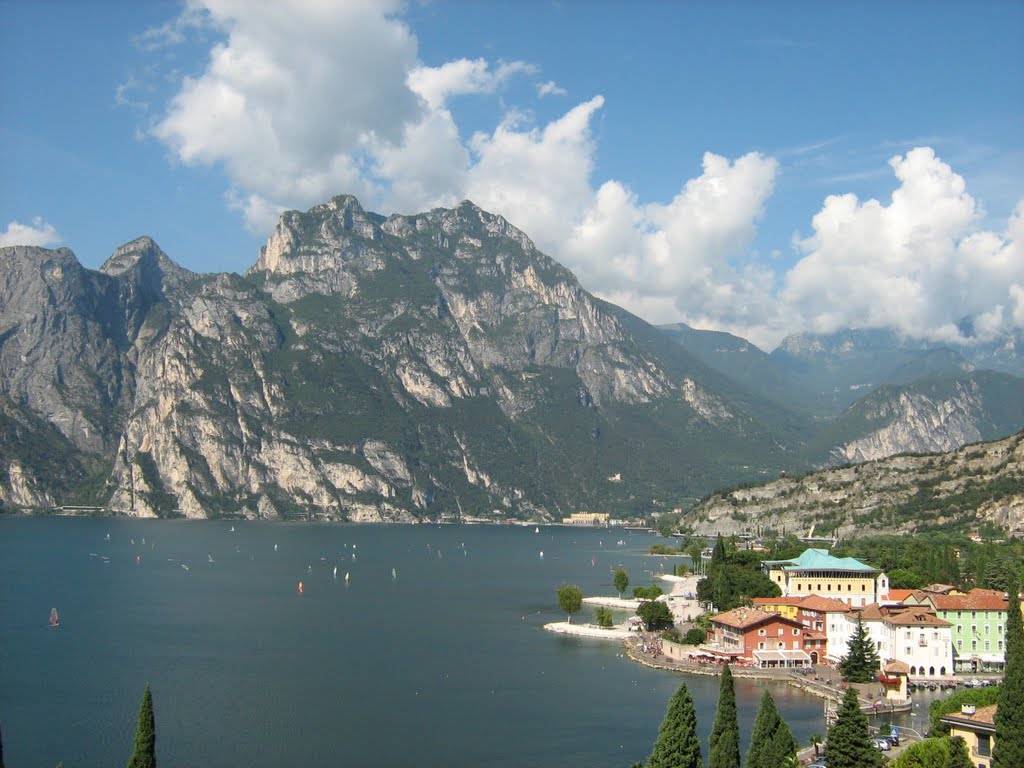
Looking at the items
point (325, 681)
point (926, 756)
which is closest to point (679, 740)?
point (926, 756)

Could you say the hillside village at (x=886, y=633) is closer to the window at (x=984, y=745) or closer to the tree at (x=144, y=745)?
the window at (x=984, y=745)

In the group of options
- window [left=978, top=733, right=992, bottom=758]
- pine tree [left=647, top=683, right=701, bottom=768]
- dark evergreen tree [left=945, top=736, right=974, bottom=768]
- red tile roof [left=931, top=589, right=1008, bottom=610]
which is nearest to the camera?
dark evergreen tree [left=945, top=736, right=974, bottom=768]

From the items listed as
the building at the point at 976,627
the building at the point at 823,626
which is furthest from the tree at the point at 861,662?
the building at the point at 976,627

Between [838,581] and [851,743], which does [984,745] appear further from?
[838,581]

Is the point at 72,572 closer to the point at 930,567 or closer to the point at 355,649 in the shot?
the point at 355,649

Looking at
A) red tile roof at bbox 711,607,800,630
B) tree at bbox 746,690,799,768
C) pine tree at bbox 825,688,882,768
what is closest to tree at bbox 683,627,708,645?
red tile roof at bbox 711,607,800,630

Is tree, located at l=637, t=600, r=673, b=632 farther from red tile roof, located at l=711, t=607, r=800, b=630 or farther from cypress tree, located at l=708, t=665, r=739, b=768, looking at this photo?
cypress tree, located at l=708, t=665, r=739, b=768
